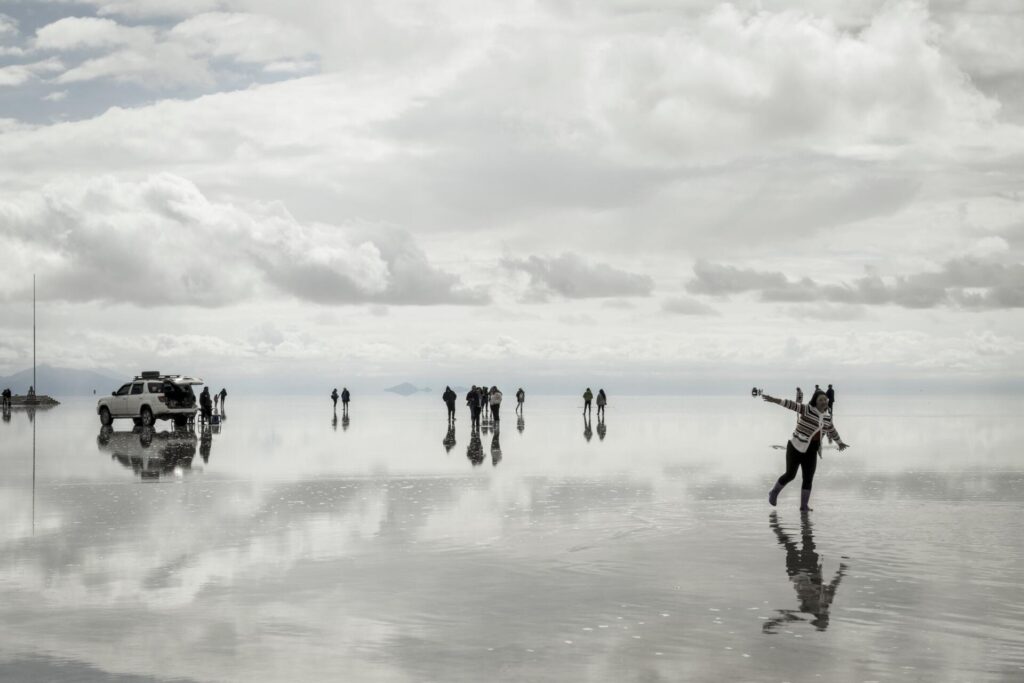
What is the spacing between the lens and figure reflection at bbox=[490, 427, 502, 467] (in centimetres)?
2581

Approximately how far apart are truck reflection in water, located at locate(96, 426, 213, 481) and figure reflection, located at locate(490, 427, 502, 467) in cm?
681

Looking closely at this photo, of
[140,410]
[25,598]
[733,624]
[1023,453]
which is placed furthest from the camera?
[140,410]

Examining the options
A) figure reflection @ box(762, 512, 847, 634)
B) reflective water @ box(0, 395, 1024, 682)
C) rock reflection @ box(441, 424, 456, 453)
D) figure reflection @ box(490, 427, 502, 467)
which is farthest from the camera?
rock reflection @ box(441, 424, 456, 453)

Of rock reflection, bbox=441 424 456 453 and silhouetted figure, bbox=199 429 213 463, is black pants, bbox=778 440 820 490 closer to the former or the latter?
silhouetted figure, bbox=199 429 213 463

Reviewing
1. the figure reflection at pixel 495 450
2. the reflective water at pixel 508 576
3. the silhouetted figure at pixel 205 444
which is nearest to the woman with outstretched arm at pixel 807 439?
the reflective water at pixel 508 576

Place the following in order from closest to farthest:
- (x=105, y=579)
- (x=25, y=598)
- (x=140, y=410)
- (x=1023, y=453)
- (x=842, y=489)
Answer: (x=25, y=598) < (x=105, y=579) < (x=842, y=489) < (x=1023, y=453) < (x=140, y=410)

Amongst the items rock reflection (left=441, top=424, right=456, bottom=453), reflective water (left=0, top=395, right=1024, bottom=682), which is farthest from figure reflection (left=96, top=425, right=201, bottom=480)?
rock reflection (left=441, top=424, right=456, bottom=453)

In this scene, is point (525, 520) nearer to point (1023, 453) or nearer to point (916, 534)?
point (916, 534)

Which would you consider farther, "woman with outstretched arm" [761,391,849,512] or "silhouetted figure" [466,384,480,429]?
"silhouetted figure" [466,384,480,429]

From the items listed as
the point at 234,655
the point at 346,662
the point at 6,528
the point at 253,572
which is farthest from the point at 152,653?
the point at 6,528

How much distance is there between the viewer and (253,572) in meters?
10.6

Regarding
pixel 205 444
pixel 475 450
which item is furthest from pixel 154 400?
pixel 475 450

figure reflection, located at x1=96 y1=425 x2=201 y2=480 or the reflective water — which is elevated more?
the reflective water

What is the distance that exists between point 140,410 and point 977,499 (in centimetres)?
3638
